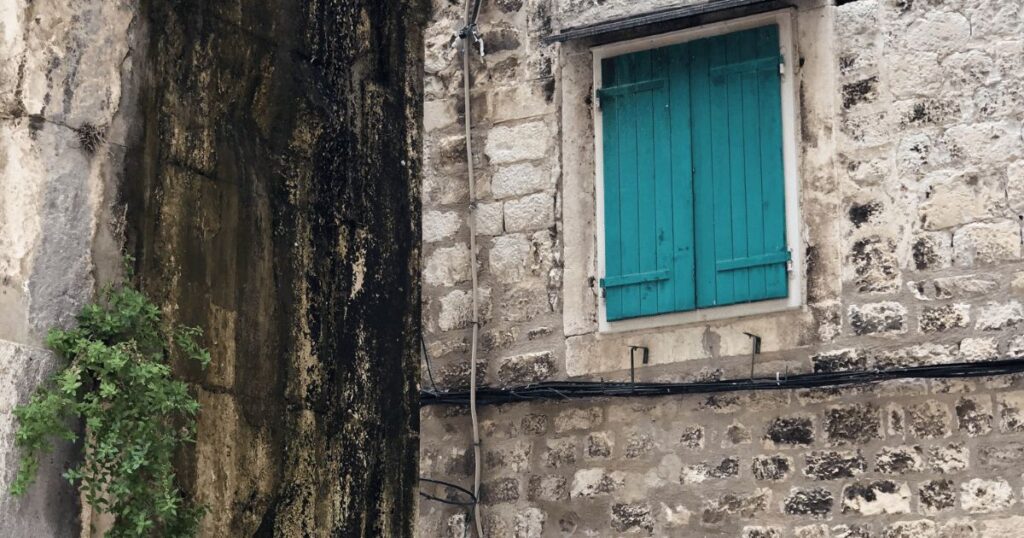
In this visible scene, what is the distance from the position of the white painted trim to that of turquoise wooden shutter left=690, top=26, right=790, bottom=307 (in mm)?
32

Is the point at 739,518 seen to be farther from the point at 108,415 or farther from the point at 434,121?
the point at 108,415

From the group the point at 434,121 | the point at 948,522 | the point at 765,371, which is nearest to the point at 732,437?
the point at 765,371

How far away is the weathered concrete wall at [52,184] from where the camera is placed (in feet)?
8.64

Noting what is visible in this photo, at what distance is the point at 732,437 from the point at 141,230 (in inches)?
188

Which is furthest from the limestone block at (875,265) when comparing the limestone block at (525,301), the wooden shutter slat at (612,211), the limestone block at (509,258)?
the limestone block at (509,258)

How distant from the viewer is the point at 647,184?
25.0 feet

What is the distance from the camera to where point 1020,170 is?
22.4ft

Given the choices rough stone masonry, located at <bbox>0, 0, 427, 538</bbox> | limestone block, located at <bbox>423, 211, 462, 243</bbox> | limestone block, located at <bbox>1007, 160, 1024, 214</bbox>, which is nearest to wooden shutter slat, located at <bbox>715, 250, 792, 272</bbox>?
limestone block, located at <bbox>1007, 160, 1024, 214</bbox>

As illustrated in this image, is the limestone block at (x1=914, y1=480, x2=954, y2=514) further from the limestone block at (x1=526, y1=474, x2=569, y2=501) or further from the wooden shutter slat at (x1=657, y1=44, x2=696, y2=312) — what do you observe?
the limestone block at (x1=526, y1=474, x2=569, y2=501)

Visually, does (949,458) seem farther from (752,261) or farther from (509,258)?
(509,258)

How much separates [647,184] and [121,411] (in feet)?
16.7

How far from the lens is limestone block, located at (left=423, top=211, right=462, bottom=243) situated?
823cm

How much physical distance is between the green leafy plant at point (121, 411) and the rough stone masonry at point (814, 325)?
461 cm

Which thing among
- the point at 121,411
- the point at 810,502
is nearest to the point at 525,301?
the point at 810,502
